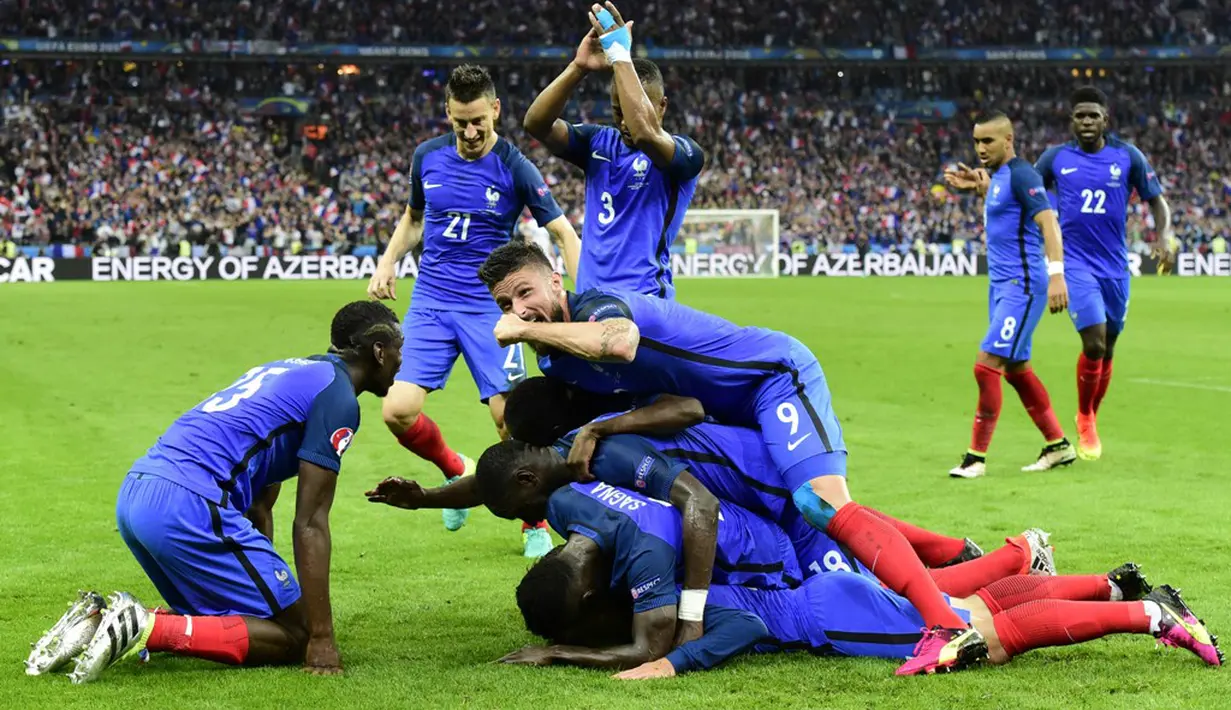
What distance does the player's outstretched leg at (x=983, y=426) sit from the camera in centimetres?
1031

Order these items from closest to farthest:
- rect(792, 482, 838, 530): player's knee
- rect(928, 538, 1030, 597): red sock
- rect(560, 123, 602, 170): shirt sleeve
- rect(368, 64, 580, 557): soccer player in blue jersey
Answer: rect(792, 482, 838, 530): player's knee < rect(928, 538, 1030, 597): red sock < rect(560, 123, 602, 170): shirt sleeve < rect(368, 64, 580, 557): soccer player in blue jersey

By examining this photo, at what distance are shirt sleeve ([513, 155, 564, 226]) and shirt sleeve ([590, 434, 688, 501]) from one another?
3134 millimetres

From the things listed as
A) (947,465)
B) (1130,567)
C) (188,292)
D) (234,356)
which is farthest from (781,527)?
(188,292)

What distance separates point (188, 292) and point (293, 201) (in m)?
14.2

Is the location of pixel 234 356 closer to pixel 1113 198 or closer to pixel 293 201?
pixel 1113 198

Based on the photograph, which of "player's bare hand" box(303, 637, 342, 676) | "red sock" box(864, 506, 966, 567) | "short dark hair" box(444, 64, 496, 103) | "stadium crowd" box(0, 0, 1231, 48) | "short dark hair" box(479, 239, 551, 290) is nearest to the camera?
"player's bare hand" box(303, 637, 342, 676)

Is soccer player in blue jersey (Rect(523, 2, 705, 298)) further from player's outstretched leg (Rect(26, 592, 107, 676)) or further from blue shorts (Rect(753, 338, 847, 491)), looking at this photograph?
player's outstretched leg (Rect(26, 592, 107, 676))

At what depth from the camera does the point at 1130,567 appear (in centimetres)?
575

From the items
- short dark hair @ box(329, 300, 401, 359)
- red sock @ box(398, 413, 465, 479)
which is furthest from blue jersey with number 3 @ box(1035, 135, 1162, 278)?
short dark hair @ box(329, 300, 401, 359)

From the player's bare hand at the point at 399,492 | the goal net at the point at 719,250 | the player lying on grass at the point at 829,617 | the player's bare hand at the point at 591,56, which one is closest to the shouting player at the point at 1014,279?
the player's bare hand at the point at 591,56

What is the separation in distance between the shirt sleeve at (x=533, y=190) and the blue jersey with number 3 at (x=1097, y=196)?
4907 millimetres

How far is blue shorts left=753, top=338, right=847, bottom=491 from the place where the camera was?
18.4 feet

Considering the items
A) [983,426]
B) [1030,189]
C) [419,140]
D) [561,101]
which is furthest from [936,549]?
[419,140]

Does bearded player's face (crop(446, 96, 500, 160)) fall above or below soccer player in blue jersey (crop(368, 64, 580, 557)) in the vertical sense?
above
